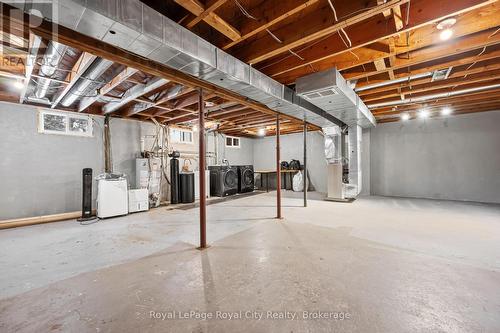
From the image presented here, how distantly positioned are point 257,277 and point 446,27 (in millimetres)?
3199

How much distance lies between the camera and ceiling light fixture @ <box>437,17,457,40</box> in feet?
6.84

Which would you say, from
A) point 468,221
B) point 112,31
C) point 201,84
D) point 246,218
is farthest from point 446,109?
point 112,31

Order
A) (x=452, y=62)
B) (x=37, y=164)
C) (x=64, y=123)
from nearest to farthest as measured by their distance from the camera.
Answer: (x=452, y=62)
(x=37, y=164)
(x=64, y=123)

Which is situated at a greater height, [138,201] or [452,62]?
[452,62]

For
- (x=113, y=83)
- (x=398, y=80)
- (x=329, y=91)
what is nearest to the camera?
(x=329, y=91)

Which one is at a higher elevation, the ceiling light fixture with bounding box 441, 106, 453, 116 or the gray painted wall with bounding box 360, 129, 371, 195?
the ceiling light fixture with bounding box 441, 106, 453, 116

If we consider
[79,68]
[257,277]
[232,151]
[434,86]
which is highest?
[434,86]

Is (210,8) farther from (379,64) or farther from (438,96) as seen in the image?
(438,96)

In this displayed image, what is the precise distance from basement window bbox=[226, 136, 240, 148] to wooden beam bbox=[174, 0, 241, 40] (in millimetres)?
6482

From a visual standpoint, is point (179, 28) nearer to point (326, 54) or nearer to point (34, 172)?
point (326, 54)

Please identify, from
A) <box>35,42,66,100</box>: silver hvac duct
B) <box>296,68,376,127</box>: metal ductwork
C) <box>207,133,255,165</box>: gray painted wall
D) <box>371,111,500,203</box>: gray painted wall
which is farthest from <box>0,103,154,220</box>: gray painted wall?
<box>371,111,500,203</box>: gray painted wall

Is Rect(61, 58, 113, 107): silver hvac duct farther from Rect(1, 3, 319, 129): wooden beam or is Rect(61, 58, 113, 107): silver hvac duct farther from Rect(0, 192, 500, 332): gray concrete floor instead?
Rect(0, 192, 500, 332): gray concrete floor

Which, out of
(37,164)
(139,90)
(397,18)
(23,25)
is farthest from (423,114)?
(37,164)

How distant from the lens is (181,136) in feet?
22.2
